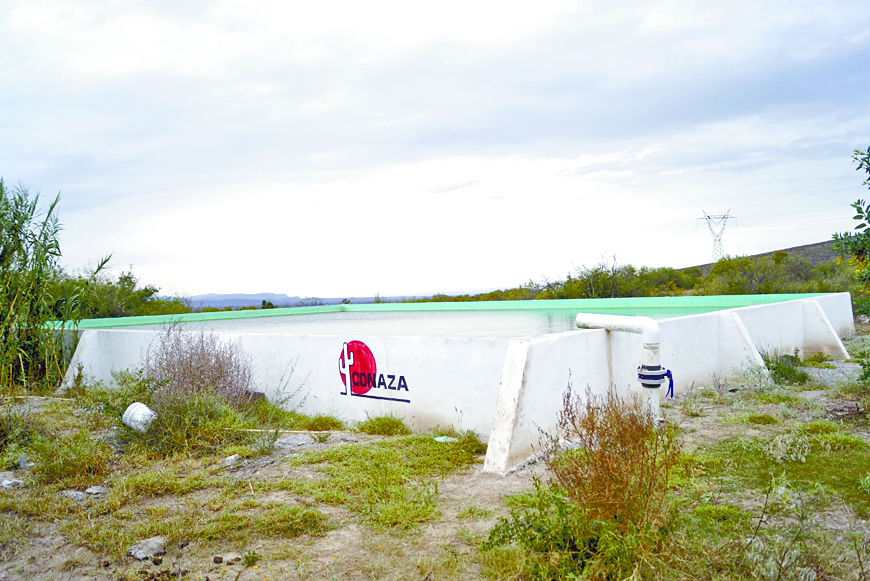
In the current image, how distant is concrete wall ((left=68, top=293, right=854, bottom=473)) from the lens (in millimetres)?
5145

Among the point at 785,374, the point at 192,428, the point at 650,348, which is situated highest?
the point at 650,348

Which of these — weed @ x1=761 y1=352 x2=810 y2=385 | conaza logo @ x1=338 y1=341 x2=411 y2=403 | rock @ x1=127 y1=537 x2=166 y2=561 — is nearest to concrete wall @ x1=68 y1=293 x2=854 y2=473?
conaza logo @ x1=338 y1=341 x2=411 y2=403

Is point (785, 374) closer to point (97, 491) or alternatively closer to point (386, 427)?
point (386, 427)

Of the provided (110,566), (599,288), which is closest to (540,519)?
(110,566)

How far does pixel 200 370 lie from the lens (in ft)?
23.4

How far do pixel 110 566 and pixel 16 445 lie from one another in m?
3.44

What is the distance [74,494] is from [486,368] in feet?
12.2

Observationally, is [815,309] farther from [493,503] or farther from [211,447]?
[211,447]

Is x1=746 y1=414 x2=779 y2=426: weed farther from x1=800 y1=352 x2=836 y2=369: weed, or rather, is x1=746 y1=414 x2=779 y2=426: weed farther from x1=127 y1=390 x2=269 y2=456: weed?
x1=127 y1=390 x2=269 y2=456: weed

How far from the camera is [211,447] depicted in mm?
5828

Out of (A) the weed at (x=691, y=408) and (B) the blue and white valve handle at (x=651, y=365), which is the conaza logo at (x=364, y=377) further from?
(A) the weed at (x=691, y=408)

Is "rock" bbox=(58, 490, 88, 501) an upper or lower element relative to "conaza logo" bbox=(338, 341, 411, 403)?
lower

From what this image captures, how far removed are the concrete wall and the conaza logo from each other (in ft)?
0.04

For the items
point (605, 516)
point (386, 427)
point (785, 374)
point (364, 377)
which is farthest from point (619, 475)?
point (785, 374)
